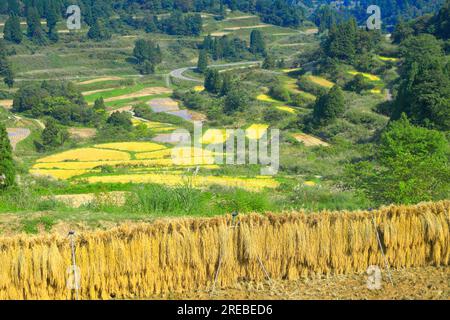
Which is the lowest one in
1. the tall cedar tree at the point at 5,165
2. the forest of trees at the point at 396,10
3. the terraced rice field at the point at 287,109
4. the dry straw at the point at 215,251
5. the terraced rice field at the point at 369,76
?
the forest of trees at the point at 396,10

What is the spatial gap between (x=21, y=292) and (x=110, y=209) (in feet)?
18.6

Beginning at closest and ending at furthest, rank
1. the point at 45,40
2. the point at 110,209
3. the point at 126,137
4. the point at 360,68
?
the point at 110,209, the point at 126,137, the point at 360,68, the point at 45,40

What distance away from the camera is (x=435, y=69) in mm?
38906

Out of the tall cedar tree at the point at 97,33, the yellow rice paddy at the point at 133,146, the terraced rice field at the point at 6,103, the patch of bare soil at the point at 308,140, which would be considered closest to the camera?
the yellow rice paddy at the point at 133,146

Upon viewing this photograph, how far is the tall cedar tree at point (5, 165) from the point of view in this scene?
19341 millimetres

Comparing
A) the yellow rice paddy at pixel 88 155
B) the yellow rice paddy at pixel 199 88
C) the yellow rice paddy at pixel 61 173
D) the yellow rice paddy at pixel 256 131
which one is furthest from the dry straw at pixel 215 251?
the yellow rice paddy at pixel 199 88

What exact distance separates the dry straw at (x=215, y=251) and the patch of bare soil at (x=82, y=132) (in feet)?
148

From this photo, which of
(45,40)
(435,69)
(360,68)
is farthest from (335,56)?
(45,40)

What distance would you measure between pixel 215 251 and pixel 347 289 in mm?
1914

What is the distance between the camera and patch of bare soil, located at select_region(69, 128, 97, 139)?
52881 millimetres

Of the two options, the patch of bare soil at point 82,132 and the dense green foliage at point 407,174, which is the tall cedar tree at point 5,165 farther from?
the patch of bare soil at point 82,132

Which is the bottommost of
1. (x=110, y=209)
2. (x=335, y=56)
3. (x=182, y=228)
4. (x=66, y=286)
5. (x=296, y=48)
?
(x=296, y=48)

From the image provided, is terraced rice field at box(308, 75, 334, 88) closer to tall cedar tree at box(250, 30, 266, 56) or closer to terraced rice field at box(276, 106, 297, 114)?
terraced rice field at box(276, 106, 297, 114)
